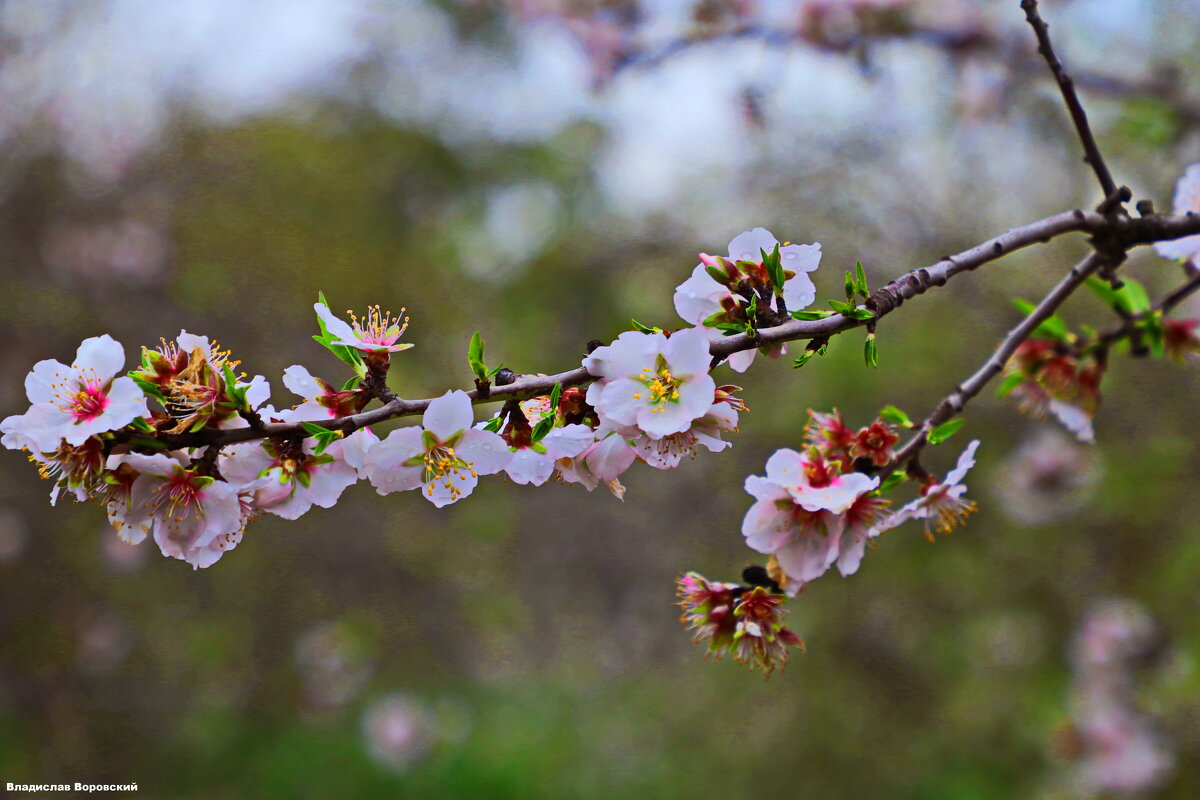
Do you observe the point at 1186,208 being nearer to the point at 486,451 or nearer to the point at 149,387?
the point at 486,451

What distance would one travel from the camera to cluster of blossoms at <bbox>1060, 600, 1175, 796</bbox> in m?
3.16

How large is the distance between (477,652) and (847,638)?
4.39 m

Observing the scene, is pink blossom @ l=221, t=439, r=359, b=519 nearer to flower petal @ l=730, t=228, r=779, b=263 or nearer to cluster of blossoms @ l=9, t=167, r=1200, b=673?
cluster of blossoms @ l=9, t=167, r=1200, b=673

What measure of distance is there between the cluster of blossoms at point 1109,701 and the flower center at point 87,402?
3.63m

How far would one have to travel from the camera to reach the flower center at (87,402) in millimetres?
886

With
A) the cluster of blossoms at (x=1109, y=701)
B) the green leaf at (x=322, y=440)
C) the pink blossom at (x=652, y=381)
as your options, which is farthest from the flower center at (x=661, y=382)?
the cluster of blossoms at (x=1109, y=701)

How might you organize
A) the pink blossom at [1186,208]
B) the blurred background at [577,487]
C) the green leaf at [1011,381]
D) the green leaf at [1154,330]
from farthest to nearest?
the blurred background at [577,487] → the green leaf at [1011,381] → the green leaf at [1154,330] → the pink blossom at [1186,208]

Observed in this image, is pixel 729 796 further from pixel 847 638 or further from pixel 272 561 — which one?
pixel 272 561

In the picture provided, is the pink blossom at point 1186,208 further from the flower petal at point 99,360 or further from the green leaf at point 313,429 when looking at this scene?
the flower petal at point 99,360

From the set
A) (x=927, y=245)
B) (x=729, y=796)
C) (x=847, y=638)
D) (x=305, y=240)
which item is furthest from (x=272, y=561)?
(x=927, y=245)

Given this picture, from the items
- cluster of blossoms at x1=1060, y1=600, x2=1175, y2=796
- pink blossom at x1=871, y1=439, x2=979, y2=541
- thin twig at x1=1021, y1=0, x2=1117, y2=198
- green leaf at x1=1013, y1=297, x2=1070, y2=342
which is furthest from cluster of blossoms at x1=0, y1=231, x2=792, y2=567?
cluster of blossoms at x1=1060, y1=600, x2=1175, y2=796

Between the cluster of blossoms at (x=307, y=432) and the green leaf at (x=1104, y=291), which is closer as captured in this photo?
the cluster of blossoms at (x=307, y=432)

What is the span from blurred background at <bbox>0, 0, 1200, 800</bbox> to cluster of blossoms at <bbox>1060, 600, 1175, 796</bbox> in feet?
0.05

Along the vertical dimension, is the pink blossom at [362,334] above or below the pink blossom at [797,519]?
above
